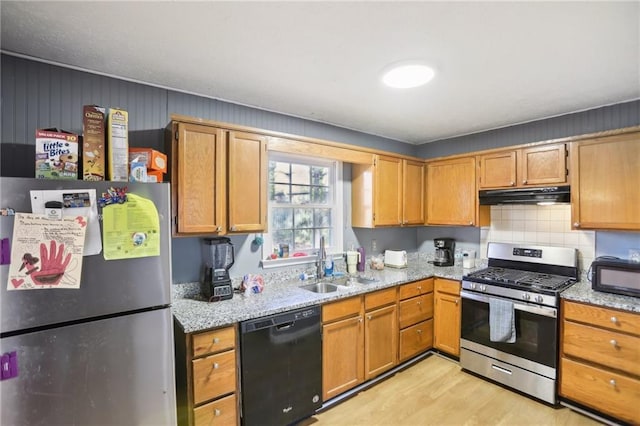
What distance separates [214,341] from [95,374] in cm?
58

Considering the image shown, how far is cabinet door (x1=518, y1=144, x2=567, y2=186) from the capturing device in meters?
2.76

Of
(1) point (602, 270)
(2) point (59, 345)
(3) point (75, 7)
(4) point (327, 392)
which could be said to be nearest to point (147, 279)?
(2) point (59, 345)

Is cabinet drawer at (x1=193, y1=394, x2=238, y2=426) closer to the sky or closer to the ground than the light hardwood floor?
closer to the sky

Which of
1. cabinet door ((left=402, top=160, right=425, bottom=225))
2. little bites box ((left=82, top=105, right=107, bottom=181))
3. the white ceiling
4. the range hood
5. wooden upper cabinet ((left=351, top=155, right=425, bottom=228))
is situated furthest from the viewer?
cabinet door ((left=402, top=160, right=425, bottom=225))

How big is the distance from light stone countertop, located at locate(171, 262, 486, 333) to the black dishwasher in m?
0.07

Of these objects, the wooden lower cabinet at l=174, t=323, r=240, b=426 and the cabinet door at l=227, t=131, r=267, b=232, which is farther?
the cabinet door at l=227, t=131, r=267, b=232

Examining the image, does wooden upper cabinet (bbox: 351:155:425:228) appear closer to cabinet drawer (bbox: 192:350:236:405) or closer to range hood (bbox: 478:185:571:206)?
range hood (bbox: 478:185:571:206)

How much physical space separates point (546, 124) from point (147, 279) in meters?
3.66

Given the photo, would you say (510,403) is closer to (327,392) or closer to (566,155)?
(327,392)

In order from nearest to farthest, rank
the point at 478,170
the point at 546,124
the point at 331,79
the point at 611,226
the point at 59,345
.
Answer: the point at 59,345 < the point at 331,79 < the point at 611,226 < the point at 546,124 < the point at 478,170

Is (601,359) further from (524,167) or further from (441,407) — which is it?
(524,167)

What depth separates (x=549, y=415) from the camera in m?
2.36

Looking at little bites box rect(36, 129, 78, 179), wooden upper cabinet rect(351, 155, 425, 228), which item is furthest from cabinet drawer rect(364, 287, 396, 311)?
little bites box rect(36, 129, 78, 179)

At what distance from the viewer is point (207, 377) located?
1.84 meters
